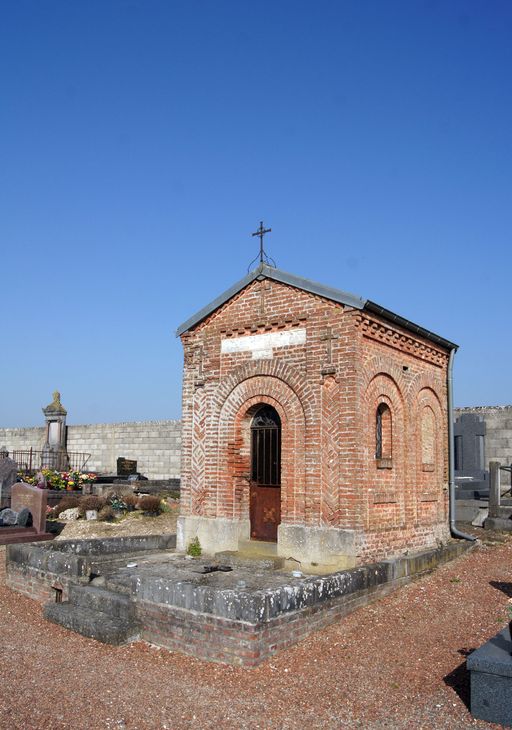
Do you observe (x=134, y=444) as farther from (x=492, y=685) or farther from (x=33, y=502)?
(x=492, y=685)

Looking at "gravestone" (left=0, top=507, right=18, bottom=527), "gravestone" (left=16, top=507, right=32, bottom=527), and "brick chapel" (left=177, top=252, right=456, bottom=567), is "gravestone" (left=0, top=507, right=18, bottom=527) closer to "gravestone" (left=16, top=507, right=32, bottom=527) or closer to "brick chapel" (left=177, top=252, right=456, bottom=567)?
"gravestone" (left=16, top=507, right=32, bottom=527)

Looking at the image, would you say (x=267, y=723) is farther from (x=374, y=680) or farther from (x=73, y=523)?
(x=73, y=523)

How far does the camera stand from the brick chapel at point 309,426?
413 inches

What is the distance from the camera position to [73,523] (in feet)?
58.9

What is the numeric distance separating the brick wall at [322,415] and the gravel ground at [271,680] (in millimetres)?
2109

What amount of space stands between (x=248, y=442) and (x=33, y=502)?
6.89 meters

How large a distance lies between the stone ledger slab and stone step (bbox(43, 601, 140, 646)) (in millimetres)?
4270

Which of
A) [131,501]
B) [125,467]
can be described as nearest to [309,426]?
[131,501]

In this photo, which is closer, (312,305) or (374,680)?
(374,680)

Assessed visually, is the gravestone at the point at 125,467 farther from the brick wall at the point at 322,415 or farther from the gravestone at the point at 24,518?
the brick wall at the point at 322,415

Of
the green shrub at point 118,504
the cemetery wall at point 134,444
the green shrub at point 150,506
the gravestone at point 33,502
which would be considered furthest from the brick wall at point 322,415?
the cemetery wall at point 134,444

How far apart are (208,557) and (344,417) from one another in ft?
12.2

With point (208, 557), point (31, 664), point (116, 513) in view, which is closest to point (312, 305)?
point (208, 557)

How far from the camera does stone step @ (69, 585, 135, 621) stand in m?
8.25
